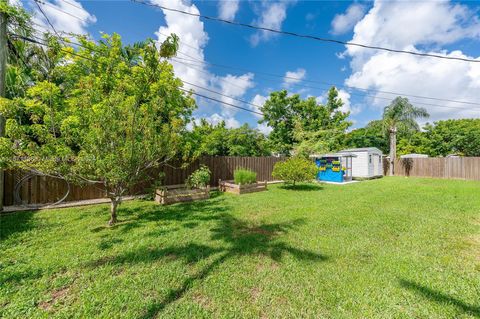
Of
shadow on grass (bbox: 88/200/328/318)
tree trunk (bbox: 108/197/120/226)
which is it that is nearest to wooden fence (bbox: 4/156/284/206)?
tree trunk (bbox: 108/197/120/226)

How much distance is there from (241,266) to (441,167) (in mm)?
18774

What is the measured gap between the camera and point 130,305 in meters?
2.20

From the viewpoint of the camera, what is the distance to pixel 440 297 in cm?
234

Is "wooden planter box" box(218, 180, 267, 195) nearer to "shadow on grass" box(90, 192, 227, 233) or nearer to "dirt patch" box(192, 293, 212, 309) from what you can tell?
"shadow on grass" box(90, 192, 227, 233)

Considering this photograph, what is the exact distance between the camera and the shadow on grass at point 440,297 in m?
2.14

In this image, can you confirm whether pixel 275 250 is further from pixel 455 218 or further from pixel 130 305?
pixel 455 218

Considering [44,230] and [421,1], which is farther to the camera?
[421,1]

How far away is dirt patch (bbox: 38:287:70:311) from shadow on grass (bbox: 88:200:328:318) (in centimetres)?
52

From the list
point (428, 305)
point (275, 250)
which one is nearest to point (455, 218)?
point (428, 305)

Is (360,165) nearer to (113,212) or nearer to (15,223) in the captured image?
(113,212)

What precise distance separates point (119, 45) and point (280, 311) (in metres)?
12.4

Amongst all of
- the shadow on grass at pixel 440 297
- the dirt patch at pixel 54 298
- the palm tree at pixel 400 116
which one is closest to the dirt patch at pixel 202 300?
the dirt patch at pixel 54 298

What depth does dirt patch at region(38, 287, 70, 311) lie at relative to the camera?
7.21 ft

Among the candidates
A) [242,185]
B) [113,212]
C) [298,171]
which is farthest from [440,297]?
[298,171]
